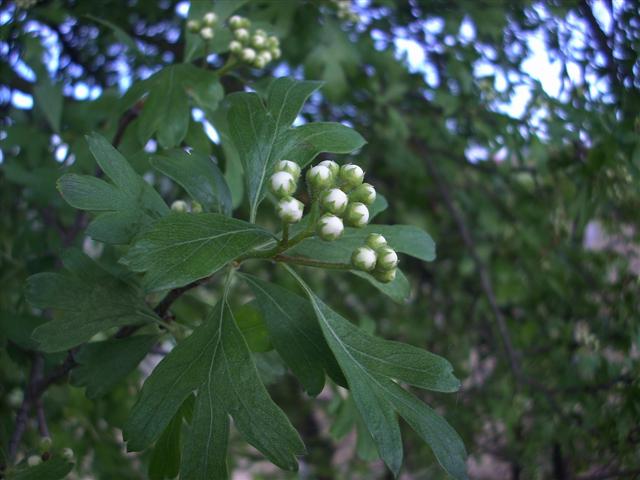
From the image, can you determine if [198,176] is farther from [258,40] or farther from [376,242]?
[258,40]

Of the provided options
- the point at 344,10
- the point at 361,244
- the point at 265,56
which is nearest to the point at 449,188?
the point at 344,10

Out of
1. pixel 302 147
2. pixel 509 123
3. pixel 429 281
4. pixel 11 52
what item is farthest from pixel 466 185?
pixel 302 147

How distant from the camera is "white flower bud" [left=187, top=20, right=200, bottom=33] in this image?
1633 mm

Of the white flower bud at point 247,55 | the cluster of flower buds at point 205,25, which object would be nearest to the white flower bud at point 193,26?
the cluster of flower buds at point 205,25

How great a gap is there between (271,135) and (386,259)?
295mm

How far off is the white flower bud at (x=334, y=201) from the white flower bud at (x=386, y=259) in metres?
0.11

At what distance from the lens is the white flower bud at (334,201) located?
1.04 meters

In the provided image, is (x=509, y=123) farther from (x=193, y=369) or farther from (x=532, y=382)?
(x=193, y=369)

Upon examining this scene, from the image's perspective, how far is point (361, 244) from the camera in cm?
125

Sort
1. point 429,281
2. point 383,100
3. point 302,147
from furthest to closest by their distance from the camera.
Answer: point 429,281 < point 383,100 < point 302,147

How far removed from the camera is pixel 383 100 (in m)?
2.69

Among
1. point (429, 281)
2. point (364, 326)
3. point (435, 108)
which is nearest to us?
point (364, 326)

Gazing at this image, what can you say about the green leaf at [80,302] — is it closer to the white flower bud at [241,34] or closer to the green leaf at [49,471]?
the green leaf at [49,471]

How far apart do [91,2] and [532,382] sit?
1991 millimetres
